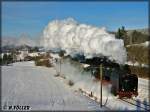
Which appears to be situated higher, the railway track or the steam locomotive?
the steam locomotive

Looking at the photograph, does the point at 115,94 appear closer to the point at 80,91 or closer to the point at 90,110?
the point at 80,91

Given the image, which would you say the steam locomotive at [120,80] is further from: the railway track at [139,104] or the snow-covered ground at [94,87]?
the railway track at [139,104]

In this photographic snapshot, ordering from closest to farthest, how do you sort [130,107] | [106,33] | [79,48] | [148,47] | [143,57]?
[130,107]
[106,33]
[79,48]
[143,57]
[148,47]

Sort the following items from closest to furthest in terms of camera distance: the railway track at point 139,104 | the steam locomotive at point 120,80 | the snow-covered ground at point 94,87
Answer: the railway track at point 139,104 < the snow-covered ground at point 94,87 < the steam locomotive at point 120,80

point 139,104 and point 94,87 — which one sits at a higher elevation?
point 94,87

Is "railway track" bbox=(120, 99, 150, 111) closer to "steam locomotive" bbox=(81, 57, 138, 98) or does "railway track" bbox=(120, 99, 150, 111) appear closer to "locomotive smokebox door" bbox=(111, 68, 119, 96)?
"steam locomotive" bbox=(81, 57, 138, 98)

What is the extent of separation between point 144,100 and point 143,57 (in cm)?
2884

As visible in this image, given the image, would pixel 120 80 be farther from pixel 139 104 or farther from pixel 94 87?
pixel 94 87

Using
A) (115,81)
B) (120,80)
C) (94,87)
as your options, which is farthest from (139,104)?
(94,87)

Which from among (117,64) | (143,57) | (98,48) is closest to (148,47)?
(143,57)

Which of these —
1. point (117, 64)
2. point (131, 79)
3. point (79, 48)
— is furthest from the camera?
point (79, 48)

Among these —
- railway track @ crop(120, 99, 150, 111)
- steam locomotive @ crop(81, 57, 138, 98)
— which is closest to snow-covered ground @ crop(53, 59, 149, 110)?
railway track @ crop(120, 99, 150, 111)

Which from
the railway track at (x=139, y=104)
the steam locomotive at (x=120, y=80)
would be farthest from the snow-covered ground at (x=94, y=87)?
the steam locomotive at (x=120, y=80)

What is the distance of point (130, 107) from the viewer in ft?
68.7
